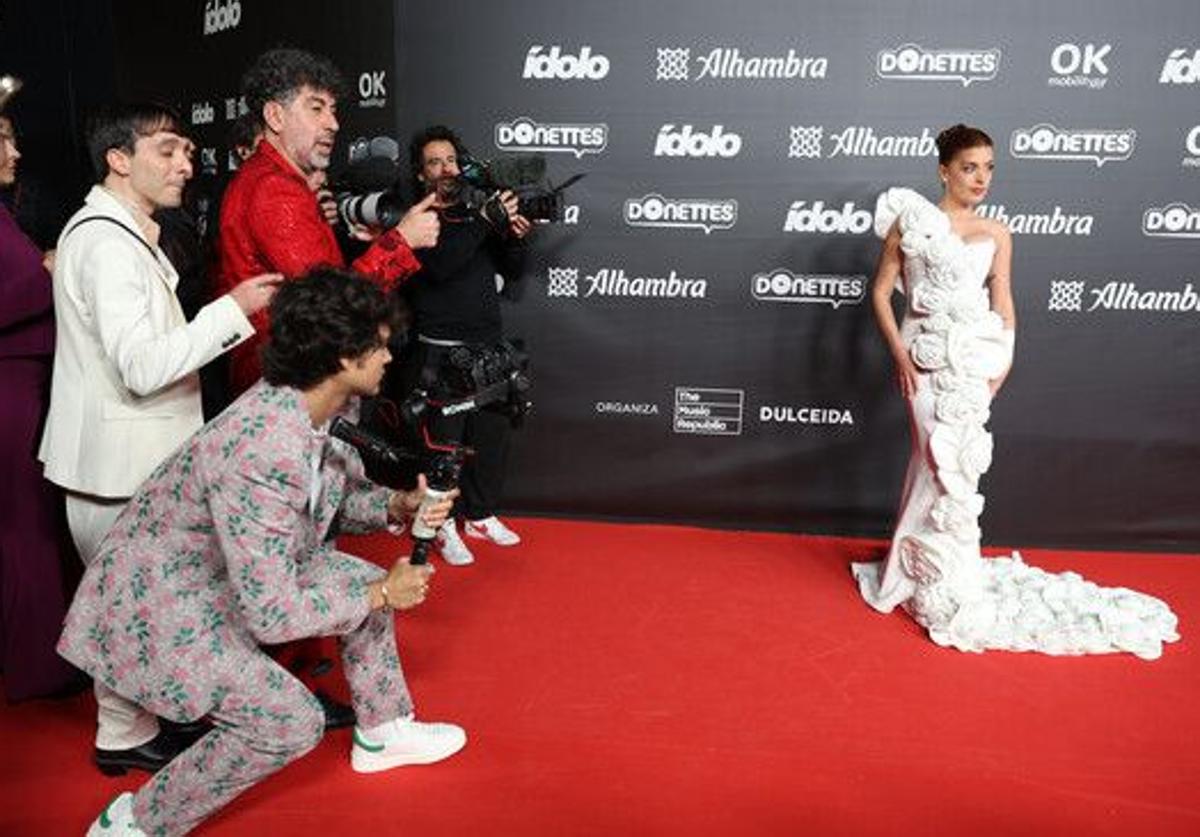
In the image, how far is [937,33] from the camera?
3.40 m

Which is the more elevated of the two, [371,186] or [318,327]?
[371,186]

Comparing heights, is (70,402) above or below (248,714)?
above

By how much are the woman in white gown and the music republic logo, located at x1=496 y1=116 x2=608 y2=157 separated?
1.18m

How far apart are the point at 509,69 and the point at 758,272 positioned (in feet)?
4.04

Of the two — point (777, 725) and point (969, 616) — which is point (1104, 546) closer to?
point (969, 616)

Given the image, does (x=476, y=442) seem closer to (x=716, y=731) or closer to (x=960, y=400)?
(x=716, y=731)

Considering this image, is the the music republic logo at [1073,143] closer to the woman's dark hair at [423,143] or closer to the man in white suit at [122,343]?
the woman's dark hair at [423,143]

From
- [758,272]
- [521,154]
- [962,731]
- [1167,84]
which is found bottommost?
[962,731]

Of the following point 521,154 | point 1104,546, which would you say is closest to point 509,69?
point 521,154

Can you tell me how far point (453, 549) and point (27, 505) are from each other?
145 centimetres

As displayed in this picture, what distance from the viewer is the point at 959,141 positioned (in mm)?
2822

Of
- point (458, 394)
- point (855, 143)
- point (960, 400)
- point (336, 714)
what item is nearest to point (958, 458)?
point (960, 400)

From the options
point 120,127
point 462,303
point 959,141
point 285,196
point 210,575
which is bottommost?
point 210,575

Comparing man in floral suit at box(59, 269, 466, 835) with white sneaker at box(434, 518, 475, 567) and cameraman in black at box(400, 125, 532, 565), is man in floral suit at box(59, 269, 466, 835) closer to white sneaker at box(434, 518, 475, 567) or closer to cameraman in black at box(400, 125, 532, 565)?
cameraman in black at box(400, 125, 532, 565)
